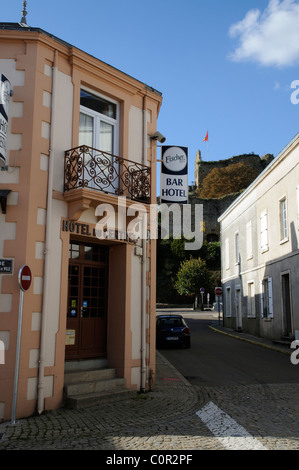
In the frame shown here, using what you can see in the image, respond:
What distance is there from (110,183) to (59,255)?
65.4 inches

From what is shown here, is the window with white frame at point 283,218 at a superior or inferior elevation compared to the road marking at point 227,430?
superior

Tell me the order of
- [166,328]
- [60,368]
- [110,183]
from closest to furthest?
1. [60,368]
2. [110,183]
3. [166,328]

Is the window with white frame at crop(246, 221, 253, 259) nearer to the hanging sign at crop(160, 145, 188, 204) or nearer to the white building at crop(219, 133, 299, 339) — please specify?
the white building at crop(219, 133, 299, 339)

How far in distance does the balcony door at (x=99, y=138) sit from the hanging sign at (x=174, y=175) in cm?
134

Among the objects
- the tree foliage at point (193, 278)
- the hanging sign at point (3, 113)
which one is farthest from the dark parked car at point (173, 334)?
the tree foliage at point (193, 278)

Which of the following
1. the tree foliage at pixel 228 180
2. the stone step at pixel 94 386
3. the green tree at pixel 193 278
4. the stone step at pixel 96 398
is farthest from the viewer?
the tree foliage at pixel 228 180

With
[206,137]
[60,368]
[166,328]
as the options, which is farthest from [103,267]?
[206,137]

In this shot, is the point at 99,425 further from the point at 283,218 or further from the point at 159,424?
the point at 283,218

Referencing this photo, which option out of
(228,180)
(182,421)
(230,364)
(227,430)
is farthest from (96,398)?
(228,180)

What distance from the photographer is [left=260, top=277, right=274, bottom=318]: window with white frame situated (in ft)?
64.7

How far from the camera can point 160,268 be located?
161ft

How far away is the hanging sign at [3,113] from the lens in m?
7.23

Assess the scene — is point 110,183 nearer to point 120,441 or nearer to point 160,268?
point 120,441

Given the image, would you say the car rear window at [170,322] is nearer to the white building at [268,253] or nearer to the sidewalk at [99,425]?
the white building at [268,253]
